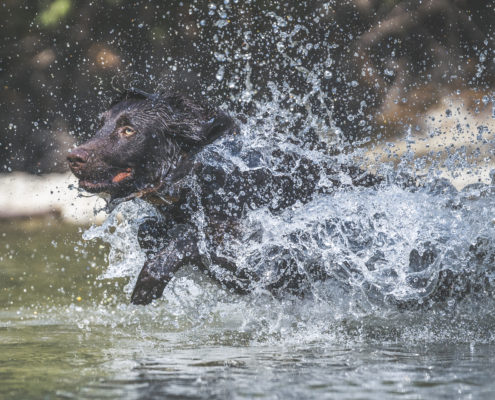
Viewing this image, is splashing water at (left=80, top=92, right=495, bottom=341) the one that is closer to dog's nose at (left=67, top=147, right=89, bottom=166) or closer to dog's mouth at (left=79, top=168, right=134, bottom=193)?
dog's mouth at (left=79, top=168, right=134, bottom=193)

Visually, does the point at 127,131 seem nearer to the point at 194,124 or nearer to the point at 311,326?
the point at 194,124

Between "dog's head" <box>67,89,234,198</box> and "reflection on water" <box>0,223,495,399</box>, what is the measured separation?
0.66 m

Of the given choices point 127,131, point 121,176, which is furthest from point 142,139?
point 121,176

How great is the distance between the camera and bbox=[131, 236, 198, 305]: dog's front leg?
11.8 feet

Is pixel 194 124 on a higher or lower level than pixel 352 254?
higher

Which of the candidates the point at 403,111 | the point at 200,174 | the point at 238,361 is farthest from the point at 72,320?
the point at 403,111

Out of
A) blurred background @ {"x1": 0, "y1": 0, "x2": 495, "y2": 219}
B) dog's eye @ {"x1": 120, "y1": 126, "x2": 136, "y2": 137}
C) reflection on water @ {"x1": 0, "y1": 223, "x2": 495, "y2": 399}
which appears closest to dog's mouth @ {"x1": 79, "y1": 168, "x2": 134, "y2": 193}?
dog's eye @ {"x1": 120, "y1": 126, "x2": 136, "y2": 137}

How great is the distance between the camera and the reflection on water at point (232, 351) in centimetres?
245

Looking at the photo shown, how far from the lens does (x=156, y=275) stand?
3.61m

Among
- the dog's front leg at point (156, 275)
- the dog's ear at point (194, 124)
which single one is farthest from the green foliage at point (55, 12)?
the dog's front leg at point (156, 275)

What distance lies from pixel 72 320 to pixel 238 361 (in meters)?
2.06

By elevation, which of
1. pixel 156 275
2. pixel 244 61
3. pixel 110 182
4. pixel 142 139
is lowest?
pixel 156 275

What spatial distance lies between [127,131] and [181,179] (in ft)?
1.24

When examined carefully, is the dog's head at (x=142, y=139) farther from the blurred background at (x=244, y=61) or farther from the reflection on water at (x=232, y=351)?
the blurred background at (x=244, y=61)
